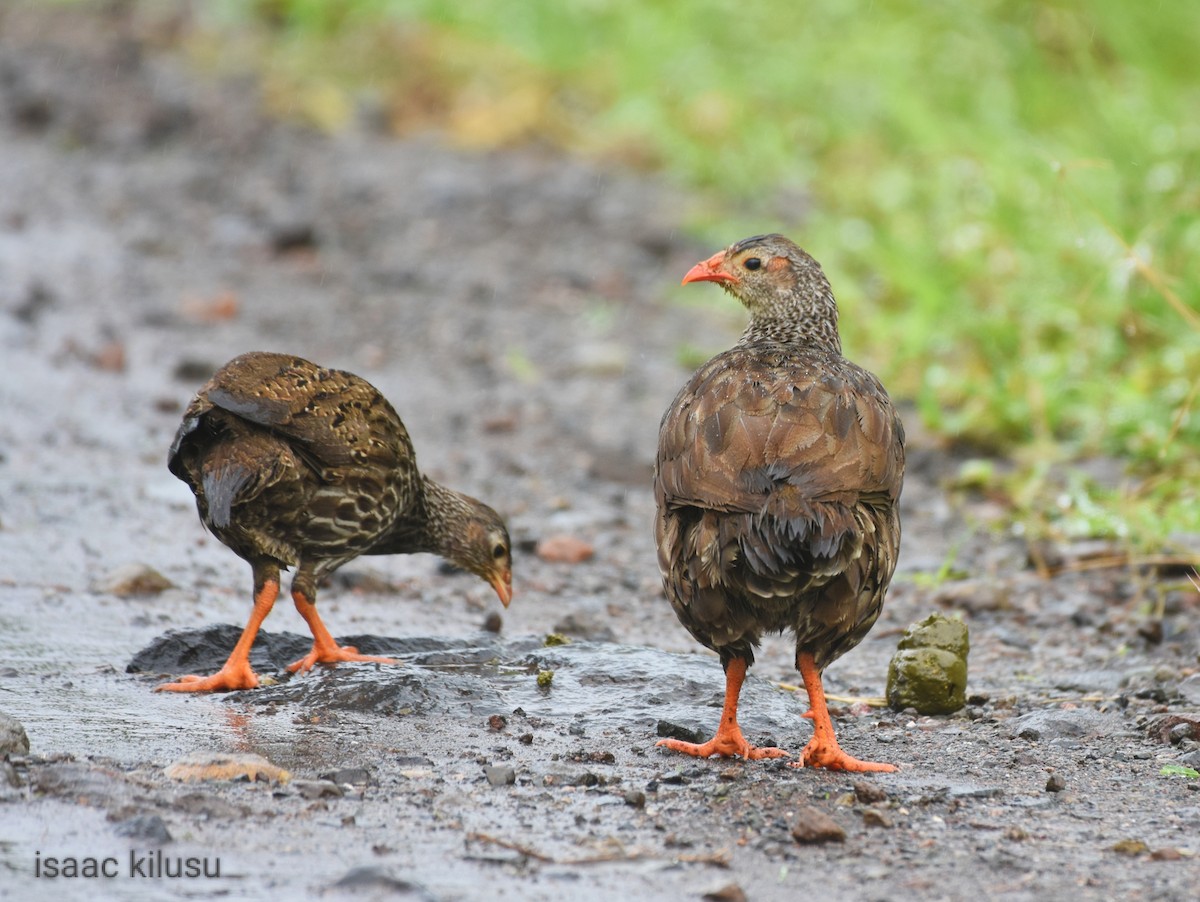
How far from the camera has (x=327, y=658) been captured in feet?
17.6

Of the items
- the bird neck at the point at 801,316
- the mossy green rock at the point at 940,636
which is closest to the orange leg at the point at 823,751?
the mossy green rock at the point at 940,636

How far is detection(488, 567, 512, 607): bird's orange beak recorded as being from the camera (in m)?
6.33

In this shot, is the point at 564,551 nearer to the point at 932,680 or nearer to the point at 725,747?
the point at 932,680

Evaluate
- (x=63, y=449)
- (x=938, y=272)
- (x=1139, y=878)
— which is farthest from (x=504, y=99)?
(x=1139, y=878)

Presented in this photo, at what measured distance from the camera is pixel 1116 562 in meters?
6.55

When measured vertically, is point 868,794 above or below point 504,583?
below

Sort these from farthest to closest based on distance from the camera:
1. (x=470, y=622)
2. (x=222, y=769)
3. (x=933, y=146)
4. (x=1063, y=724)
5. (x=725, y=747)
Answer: (x=933, y=146) < (x=470, y=622) < (x=1063, y=724) < (x=725, y=747) < (x=222, y=769)

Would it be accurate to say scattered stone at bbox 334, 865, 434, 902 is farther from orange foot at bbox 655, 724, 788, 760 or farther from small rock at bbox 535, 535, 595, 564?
small rock at bbox 535, 535, 595, 564

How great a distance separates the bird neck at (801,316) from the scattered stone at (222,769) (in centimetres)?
263

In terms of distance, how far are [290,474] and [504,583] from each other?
1.21 m

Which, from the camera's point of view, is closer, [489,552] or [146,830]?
[146,830]

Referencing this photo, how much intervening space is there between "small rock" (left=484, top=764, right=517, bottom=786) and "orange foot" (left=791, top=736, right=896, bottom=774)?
860 mm

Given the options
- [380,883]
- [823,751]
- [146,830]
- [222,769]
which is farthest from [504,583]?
[380,883]

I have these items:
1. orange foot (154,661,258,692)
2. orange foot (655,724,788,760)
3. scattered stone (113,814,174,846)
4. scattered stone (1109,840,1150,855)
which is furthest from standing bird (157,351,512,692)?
scattered stone (1109,840,1150,855)
